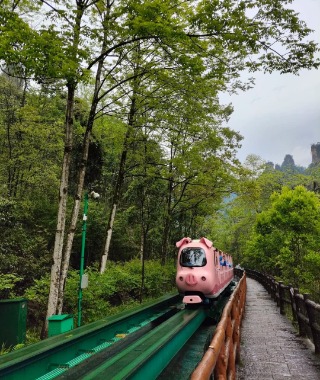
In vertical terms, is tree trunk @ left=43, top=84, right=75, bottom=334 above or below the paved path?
above

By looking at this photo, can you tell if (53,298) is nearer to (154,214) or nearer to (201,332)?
(201,332)

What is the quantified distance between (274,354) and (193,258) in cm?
516

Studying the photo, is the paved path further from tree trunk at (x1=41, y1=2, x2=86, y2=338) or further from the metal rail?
tree trunk at (x1=41, y1=2, x2=86, y2=338)

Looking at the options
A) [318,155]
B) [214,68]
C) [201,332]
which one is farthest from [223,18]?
[318,155]

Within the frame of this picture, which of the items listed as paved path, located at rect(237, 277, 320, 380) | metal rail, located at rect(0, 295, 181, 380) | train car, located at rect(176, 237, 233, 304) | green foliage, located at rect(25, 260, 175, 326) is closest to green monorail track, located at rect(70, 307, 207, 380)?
metal rail, located at rect(0, 295, 181, 380)

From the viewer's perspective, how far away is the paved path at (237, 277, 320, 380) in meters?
5.93

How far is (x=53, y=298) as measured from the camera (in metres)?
9.77

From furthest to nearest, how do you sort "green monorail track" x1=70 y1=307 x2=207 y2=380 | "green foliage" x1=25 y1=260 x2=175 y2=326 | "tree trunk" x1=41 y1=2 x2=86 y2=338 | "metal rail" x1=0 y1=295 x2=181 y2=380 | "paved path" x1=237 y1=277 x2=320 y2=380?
"green foliage" x1=25 y1=260 x2=175 y2=326
"tree trunk" x1=41 y1=2 x2=86 y2=338
"paved path" x1=237 y1=277 x2=320 y2=380
"metal rail" x1=0 y1=295 x2=181 y2=380
"green monorail track" x1=70 y1=307 x2=207 y2=380

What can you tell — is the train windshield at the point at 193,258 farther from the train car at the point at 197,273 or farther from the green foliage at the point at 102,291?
the green foliage at the point at 102,291

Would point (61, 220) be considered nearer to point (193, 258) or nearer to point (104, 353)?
point (104, 353)

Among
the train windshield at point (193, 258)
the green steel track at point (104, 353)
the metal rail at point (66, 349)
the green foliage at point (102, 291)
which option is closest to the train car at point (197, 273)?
the train windshield at point (193, 258)

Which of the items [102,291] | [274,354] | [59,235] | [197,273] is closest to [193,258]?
[197,273]

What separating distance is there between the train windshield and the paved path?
96.8 inches

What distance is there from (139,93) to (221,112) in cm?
624
